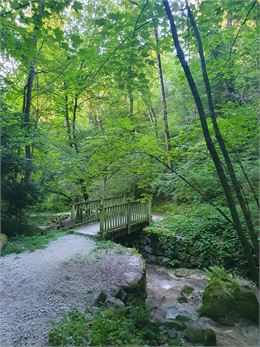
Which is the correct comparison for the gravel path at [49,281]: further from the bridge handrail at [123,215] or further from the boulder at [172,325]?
the boulder at [172,325]

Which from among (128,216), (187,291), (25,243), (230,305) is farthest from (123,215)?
(230,305)

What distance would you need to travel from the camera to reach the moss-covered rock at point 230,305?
4035 mm

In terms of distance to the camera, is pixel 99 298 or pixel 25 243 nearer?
pixel 99 298

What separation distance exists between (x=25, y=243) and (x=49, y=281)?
240 centimetres

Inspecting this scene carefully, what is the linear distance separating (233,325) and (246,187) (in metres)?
2.54

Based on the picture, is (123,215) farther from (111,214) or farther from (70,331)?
(70,331)

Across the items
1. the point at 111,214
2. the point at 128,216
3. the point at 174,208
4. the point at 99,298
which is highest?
the point at 174,208

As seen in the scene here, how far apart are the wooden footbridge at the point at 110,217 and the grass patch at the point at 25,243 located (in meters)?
1.15

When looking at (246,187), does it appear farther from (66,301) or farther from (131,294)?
(66,301)

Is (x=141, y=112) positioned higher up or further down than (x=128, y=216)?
higher up

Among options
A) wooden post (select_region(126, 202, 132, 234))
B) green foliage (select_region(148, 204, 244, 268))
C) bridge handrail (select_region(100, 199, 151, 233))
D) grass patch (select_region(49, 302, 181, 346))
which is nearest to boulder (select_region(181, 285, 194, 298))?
green foliage (select_region(148, 204, 244, 268))

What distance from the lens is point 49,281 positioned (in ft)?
14.0

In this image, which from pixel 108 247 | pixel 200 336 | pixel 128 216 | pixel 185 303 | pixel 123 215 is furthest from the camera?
pixel 128 216

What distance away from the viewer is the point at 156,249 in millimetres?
8133
